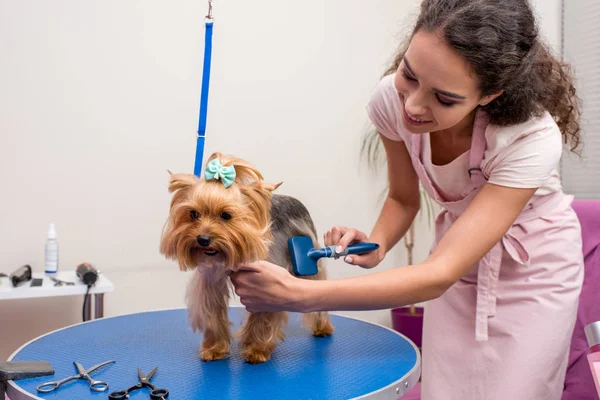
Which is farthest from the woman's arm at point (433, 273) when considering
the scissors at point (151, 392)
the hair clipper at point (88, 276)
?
the hair clipper at point (88, 276)

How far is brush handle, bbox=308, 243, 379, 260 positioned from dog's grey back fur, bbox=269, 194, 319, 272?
8 cm

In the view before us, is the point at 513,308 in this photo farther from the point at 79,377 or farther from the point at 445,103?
the point at 79,377

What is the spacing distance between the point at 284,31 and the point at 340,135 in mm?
619

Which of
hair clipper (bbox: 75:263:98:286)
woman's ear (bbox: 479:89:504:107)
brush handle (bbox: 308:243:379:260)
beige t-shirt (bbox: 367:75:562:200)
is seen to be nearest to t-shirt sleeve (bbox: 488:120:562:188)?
beige t-shirt (bbox: 367:75:562:200)

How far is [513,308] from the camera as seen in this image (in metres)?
1.54

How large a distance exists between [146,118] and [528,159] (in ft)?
6.22

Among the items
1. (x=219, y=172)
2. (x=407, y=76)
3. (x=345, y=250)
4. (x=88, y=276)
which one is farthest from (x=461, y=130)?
(x=88, y=276)

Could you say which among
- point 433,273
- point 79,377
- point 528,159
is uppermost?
point 528,159

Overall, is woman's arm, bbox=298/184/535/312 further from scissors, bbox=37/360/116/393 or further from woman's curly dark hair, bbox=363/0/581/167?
scissors, bbox=37/360/116/393

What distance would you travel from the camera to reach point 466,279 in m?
1.66

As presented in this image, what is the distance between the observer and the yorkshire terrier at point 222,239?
131 cm

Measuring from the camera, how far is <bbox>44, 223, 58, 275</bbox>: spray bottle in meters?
2.46

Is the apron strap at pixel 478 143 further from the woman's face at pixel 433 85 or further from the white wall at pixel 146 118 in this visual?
the white wall at pixel 146 118

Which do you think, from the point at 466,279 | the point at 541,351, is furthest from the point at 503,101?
the point at 541,351
